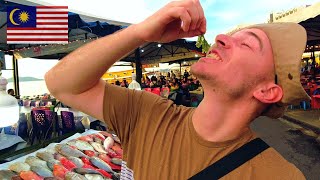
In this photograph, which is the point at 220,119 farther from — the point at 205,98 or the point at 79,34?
the point at 79,34

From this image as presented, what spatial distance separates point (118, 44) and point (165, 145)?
1.64 ft

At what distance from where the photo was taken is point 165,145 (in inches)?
58.6

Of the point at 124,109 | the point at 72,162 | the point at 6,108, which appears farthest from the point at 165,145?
the point at 72,162

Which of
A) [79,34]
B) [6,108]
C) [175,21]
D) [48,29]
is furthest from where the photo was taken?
[79,34]

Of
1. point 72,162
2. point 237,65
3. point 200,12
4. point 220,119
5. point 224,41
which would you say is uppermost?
point 200,12

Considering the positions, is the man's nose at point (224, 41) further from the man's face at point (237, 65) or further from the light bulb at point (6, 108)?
the light bulb at point (6, 108)

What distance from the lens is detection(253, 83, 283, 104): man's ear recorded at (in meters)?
1.54

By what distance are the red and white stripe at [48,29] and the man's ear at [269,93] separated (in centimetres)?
557

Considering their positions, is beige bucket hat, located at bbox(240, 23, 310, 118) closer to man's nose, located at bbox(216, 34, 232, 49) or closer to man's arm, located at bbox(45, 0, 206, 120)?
man's nose, located at bbox(216, 34, 232, 49)

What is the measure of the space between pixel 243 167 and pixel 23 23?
237 inches

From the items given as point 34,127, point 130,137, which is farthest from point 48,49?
point 130,137

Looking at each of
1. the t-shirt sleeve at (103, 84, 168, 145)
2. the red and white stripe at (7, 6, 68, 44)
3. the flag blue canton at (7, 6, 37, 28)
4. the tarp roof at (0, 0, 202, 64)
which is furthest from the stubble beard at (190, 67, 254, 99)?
the red and white stripe at (7, 6, 68, 44)

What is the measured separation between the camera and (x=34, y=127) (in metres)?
5.93

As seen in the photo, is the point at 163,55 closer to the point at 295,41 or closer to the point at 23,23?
the point at 23,23
